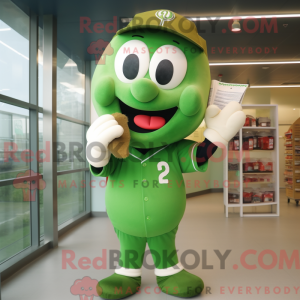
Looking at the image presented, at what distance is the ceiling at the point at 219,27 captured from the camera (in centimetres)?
345

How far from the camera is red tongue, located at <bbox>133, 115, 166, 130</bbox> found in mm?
1961

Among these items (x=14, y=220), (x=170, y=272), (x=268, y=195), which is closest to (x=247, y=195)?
(x=268, y=195)

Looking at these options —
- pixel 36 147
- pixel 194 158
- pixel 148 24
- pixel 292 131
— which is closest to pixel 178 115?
pixel 194 158

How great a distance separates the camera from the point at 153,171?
7.00 feet

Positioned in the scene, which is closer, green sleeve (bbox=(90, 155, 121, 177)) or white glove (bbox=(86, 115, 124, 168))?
white glove (bbox=(86, 115, 124, 168))

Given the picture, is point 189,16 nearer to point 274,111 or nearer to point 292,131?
point 274,111

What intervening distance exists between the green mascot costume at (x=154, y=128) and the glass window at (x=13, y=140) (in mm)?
1248

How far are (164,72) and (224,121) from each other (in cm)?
50

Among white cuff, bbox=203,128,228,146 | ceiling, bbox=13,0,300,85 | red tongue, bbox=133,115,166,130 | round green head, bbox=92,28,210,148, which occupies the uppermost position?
ceiling, bbox=13,0,300,85

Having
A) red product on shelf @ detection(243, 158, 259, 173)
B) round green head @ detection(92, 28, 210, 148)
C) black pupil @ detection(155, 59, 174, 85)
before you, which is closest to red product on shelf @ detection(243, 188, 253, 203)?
red product on shelf @ detection(243, 158, 259, 173)

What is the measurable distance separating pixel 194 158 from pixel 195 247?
5.85ft

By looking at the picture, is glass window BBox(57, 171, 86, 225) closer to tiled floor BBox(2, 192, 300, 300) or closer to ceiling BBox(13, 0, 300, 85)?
tiled floor BBox(2, 192, 300, 300)

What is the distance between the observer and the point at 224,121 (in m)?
2.00

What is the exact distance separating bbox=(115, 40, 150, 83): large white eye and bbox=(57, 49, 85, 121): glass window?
8.62 feet
